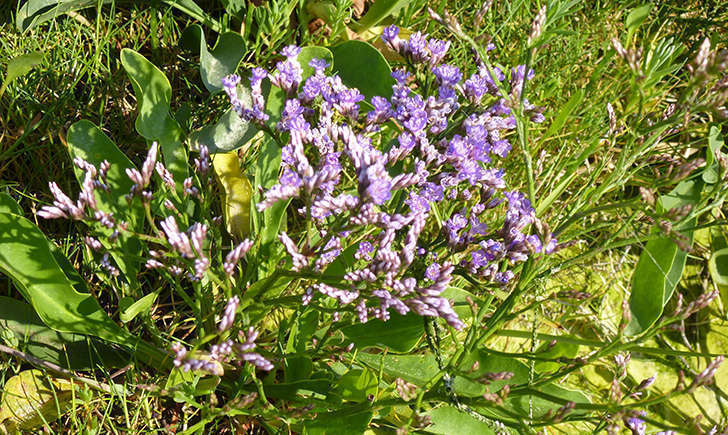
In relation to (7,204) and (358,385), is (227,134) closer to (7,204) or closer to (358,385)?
(7,204)

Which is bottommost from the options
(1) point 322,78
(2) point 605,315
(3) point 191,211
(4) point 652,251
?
(2) point 605,315

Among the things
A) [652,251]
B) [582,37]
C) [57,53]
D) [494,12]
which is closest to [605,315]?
[652,251]

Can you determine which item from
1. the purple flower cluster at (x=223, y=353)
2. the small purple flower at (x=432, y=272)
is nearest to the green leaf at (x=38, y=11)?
the purple flower cluster at (x=223, y=353)

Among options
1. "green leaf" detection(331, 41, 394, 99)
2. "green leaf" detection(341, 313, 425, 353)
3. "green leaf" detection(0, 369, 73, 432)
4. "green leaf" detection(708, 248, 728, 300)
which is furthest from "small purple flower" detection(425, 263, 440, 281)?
"green leaf" detection(708, 248, 728, 300)

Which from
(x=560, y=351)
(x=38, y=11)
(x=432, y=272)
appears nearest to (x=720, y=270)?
(x=560, y=351)

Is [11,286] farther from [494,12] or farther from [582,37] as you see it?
[582,37]

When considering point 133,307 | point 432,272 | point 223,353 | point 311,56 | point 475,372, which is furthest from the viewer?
point 311,56

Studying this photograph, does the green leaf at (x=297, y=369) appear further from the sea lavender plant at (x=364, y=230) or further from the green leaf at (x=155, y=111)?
the green leaf at (x=155, y=111)
